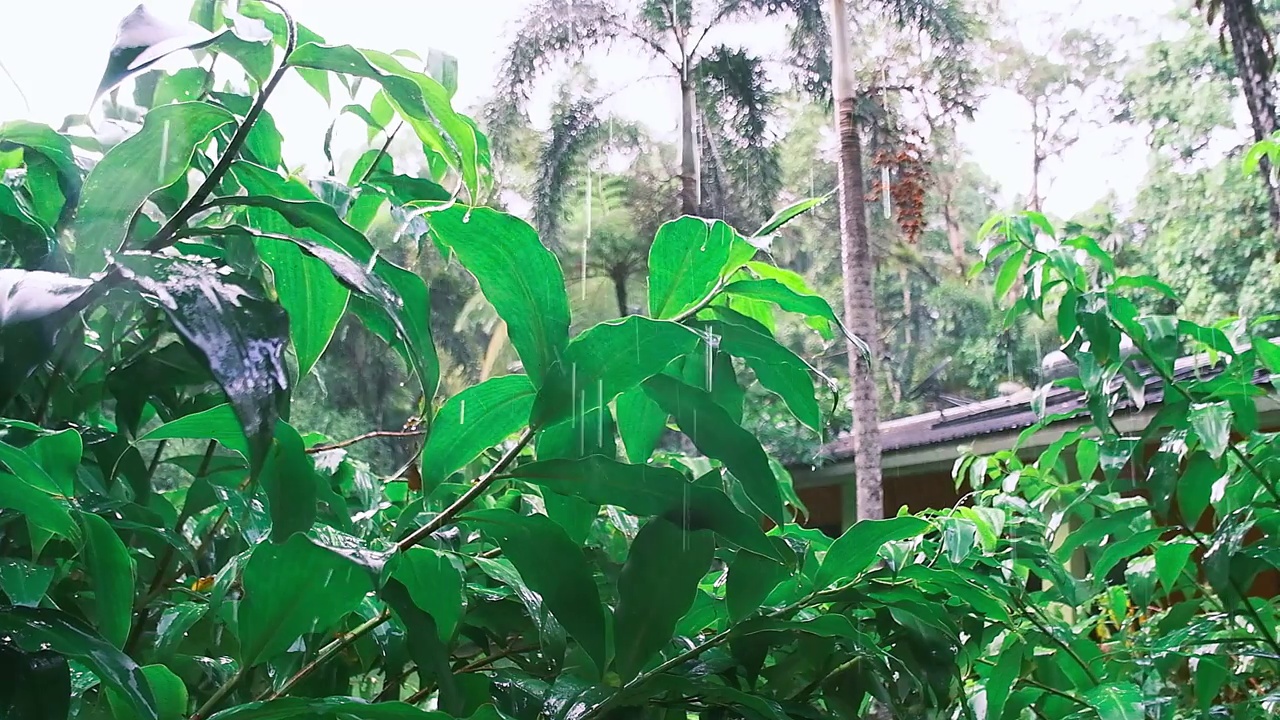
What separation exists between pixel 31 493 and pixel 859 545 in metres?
0.33

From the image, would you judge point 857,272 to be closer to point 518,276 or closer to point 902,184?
point 902,184

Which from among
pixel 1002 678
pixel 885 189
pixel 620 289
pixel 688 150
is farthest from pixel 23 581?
pixel 688 150

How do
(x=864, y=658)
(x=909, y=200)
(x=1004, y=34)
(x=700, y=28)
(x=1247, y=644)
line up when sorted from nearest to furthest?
1. (x=864, y=658)
2. (x=1247, y=644)
3. (x=909, y=200)
4. (x=700, y=28)
5. (x=1004, y=34)

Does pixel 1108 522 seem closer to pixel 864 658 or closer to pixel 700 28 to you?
pixel 864 658

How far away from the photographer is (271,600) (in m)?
0.30

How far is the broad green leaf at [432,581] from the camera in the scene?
359mm

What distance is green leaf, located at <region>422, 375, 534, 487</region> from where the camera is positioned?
354 millimetres

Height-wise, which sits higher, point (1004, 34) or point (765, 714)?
point (1004, 34)

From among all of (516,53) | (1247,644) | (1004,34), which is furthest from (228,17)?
(1004,34)

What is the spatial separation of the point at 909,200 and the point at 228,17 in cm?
243

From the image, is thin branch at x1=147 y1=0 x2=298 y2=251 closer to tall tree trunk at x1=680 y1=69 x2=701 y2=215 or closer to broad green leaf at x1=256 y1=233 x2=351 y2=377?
broad green leaf at x1=256 y1=233 x2=351 y2=377

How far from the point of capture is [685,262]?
39cm

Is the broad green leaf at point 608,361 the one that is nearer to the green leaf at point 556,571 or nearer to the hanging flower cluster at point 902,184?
the green leaf at point 556,571

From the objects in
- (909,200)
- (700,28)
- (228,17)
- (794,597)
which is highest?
(700,28)
